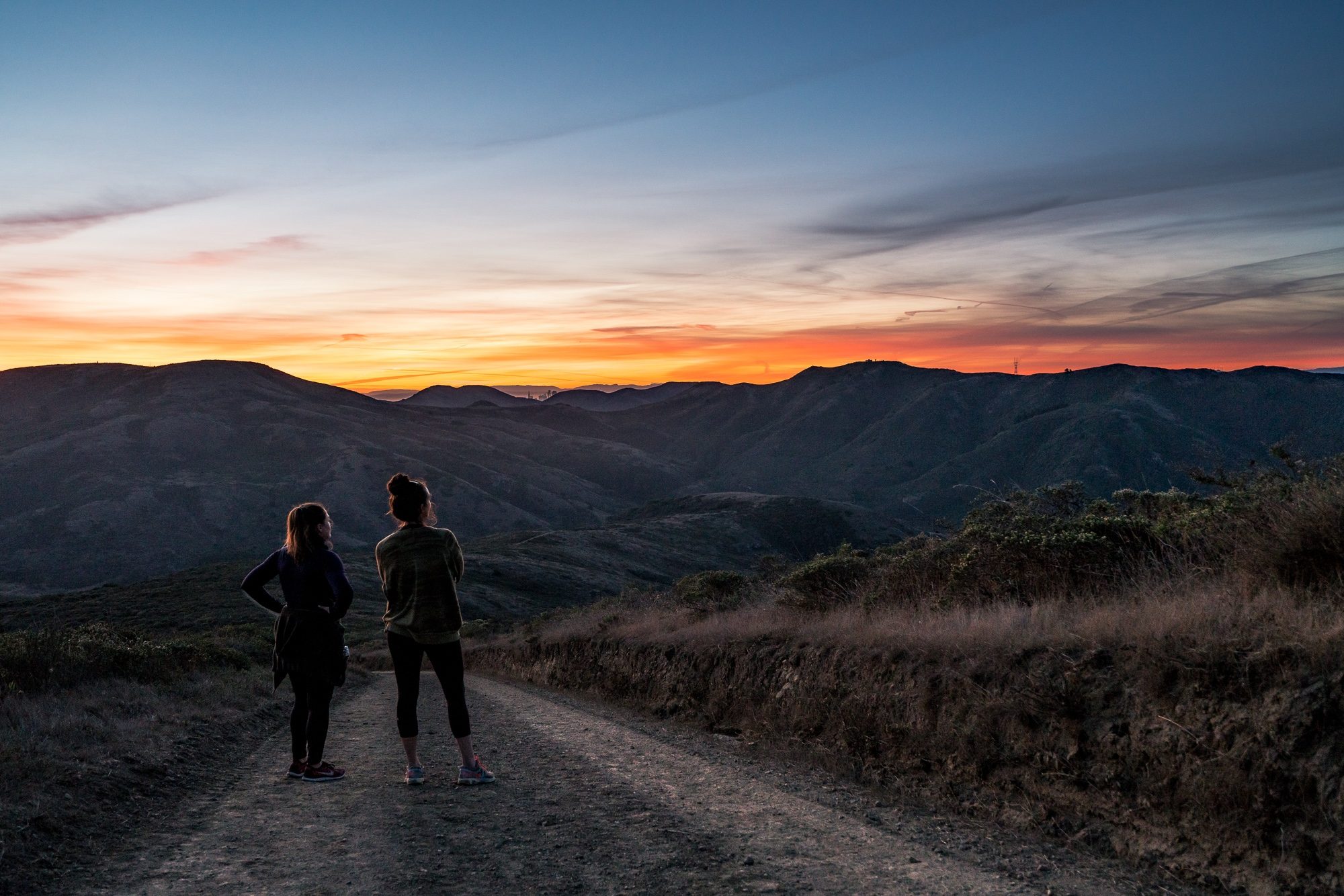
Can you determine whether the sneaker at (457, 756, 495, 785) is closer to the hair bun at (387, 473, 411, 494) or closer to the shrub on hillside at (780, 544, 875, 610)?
the hair bun at (387, 473, 411, 494)

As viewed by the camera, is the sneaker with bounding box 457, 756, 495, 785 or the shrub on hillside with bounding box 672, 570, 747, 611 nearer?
the sneaker with bounding box 457, 756, 495, 785

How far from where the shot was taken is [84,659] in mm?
11523

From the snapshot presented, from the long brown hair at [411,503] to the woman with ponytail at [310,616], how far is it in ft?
2.02

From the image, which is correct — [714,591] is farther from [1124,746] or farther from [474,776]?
[1124,746]

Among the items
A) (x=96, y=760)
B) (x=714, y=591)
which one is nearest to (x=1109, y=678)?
(x=96, y=760)

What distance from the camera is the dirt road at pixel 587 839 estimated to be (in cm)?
461

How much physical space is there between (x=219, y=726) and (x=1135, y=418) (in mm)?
211648

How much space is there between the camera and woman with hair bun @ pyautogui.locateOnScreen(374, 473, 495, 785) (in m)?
6.86

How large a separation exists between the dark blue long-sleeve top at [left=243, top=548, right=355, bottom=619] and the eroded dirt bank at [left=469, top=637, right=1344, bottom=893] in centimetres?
431

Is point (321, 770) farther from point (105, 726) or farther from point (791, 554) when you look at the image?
point (791, 554)

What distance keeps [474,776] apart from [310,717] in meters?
1.61

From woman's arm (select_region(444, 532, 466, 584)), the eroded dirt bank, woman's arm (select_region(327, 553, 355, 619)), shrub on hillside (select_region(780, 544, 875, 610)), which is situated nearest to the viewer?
the eroded dirt bank

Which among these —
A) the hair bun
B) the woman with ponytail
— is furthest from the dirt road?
the hair bun

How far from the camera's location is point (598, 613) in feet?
78.8
